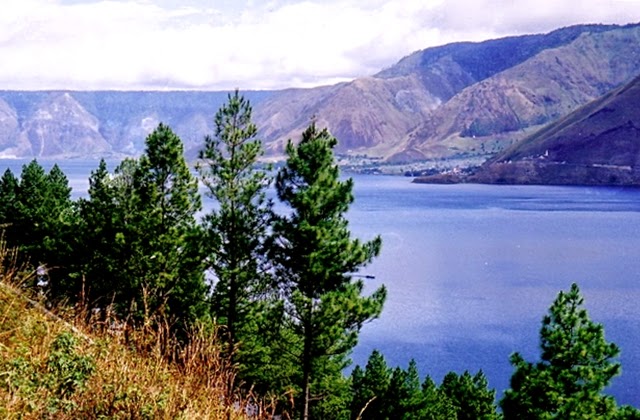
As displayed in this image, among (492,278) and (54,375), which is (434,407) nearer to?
(54,375)

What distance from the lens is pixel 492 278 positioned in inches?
3024

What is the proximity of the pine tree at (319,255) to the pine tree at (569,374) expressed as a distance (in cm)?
585

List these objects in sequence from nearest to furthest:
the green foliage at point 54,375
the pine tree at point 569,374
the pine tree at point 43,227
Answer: the green foliage at point 54,375
the pine tree at point 569,374
the pine tree at point 43,227

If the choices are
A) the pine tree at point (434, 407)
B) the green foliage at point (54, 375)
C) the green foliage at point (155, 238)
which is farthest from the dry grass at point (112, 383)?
the pine tree at point (434, 407)

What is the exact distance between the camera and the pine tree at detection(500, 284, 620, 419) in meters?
18.2

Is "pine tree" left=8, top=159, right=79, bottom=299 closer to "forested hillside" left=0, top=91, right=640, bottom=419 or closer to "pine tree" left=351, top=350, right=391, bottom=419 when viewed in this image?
"forested hillside" left=0, top=91, right=640, bottom=419

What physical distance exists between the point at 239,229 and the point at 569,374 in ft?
41.9

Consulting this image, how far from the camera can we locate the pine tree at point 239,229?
86.1 ft

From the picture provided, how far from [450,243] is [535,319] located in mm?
41293

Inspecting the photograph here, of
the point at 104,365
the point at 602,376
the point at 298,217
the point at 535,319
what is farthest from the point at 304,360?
the point at 535,319

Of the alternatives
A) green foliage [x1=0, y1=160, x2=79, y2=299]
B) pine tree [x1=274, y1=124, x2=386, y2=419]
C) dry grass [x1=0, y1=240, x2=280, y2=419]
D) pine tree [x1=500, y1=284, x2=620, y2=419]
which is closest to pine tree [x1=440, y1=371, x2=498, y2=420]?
pine tree [x1=274, y1=124, x2=386, y2=419]

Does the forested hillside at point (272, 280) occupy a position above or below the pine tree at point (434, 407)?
above

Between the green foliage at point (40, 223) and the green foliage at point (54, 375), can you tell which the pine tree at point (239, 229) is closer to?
the green foliage at point (40, 223)

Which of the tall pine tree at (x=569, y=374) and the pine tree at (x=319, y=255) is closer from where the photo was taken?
the tall pine tree at (x=569, y=374)
